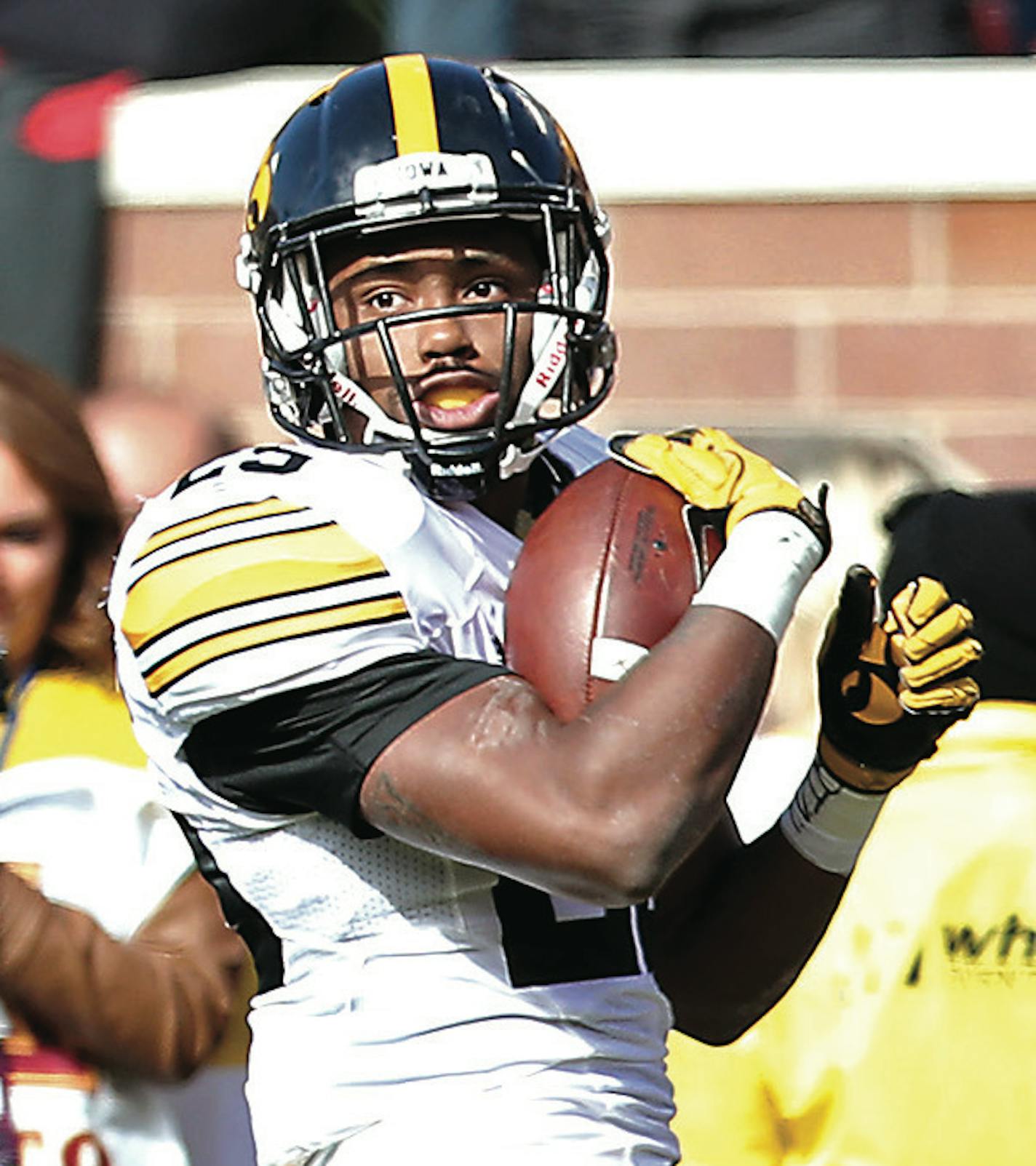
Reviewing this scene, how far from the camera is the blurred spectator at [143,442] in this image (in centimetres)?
405

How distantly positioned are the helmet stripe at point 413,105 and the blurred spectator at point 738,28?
2316 mm

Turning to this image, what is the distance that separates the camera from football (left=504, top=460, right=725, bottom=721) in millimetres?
2408

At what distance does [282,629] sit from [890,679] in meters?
0.63

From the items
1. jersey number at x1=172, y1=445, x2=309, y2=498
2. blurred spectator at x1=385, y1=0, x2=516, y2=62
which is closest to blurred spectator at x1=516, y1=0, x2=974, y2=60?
blurred spectator at x1=385, y1=0, x2=516, y2=62

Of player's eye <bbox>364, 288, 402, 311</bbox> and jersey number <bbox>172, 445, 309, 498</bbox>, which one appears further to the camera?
player's eye <bbox>364, 288, 402, 311</bbox>

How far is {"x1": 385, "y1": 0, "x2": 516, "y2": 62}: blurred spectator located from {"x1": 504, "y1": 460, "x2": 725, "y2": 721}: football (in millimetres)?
2625

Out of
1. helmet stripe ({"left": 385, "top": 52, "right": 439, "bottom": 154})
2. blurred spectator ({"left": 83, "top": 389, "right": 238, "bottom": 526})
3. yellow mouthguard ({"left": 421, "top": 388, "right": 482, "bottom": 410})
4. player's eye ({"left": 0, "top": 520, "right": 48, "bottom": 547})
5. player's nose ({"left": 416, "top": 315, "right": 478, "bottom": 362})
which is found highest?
helmet stripe ({"left": 385, "top": 52, "right": 439, "bottom": 154})

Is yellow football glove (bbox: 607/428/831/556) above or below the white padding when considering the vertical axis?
above

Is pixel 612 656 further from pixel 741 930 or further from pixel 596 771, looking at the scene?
pixel 741 930

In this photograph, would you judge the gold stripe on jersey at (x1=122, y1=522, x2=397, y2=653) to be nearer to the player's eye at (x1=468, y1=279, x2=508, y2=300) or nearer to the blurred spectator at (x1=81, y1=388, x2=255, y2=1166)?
the player's eye at (x1=468, y1=279, x2=508, y2=300)

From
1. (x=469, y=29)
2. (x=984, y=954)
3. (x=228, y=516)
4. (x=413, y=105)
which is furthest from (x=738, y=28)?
(x=228, y=516)

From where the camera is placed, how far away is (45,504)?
11.6 ft

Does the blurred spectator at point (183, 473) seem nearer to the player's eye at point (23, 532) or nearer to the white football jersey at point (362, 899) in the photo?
the player's eye at point (23, 532)

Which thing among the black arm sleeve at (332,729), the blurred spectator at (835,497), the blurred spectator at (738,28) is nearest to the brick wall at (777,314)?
the blurred spectator at (835,497)
